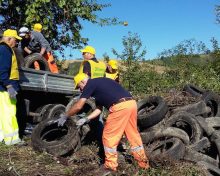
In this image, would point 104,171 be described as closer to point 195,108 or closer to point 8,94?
point 8,94

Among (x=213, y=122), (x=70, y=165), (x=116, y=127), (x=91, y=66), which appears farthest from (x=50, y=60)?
(x=116, y=127)

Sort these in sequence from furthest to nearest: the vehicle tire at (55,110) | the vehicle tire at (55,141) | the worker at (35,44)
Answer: the worker at (35,44) → the vehicle tire at (55,110) → the vehicle tire at (55,141)

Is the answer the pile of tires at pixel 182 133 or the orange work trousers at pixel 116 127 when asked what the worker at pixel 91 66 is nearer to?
the pile of tires at pixel 182 133

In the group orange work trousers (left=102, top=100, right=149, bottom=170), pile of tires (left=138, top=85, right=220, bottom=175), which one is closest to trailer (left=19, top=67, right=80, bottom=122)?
pile of tires (left=138, top=85, right=220, bottom=175)

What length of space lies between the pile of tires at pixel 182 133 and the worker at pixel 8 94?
2425 mm

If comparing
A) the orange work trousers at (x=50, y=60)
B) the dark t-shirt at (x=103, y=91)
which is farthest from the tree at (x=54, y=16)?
the dark t-shirt at (x=103, y=91)

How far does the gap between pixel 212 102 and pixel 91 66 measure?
3.66 metres

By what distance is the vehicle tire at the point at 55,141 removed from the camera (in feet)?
22.5

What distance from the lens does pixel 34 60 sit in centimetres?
952

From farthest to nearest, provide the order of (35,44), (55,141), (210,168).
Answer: (35,44) < (55,141) < (210,168)

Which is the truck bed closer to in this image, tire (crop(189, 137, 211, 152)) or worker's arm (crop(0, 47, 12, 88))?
worker's arm (crop(0, 47, 12, 88))

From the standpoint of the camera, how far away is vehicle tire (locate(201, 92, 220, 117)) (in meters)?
10.1

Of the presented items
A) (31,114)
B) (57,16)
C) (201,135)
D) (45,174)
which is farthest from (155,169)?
(57,16)

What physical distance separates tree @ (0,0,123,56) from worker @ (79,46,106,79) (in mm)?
5793
